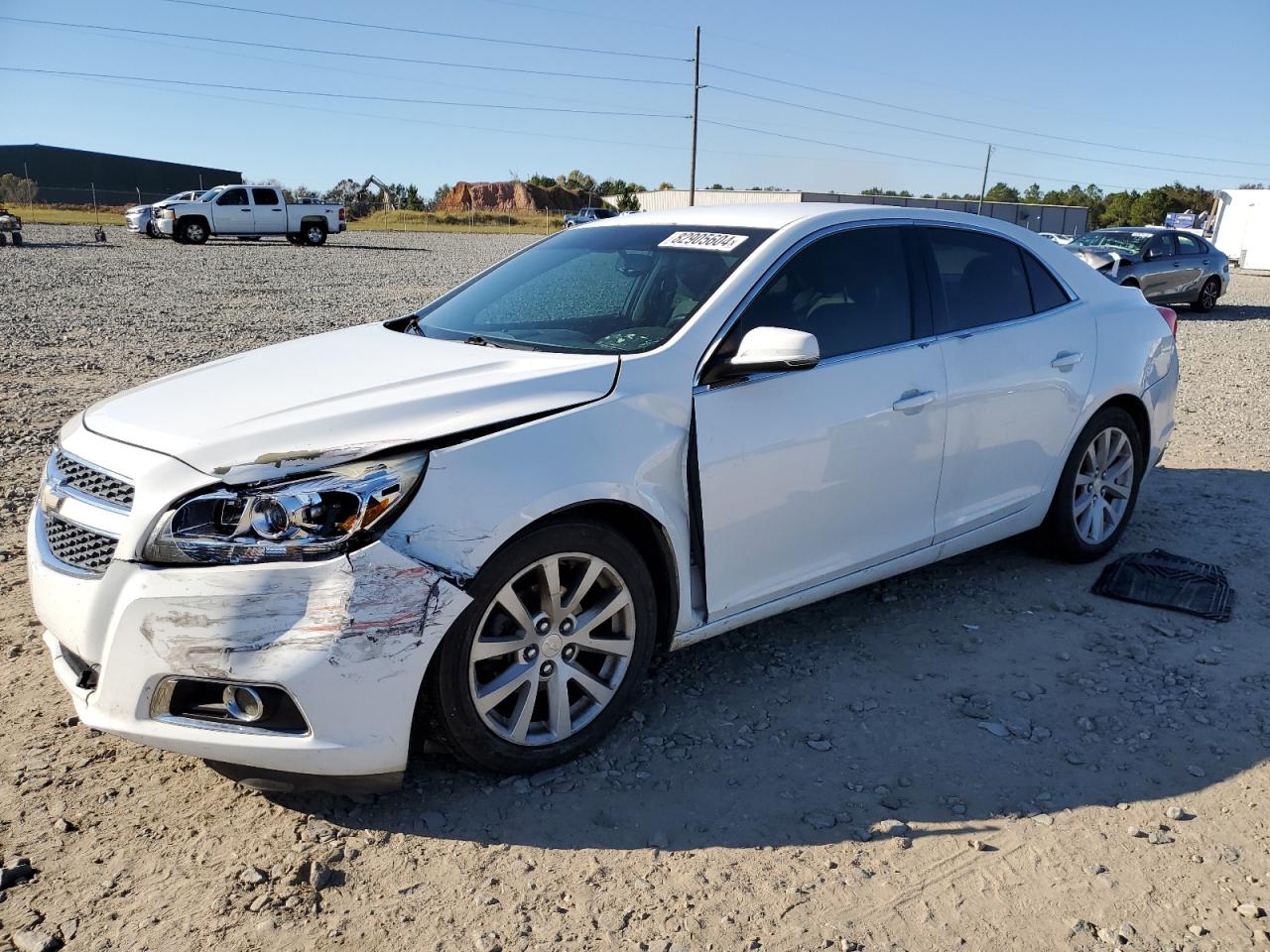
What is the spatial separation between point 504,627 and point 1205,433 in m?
7.24

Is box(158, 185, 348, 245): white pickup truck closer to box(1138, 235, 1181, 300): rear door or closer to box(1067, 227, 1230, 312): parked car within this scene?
box(1067, 227, 1230, 312): parked car

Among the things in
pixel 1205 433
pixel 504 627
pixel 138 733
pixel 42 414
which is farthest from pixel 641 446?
pixel 1205 433

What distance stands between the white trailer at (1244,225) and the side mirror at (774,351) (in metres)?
38.0

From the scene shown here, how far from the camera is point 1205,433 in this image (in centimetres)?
814

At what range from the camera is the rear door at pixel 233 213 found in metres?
33.6

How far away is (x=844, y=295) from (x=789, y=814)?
1.94 m

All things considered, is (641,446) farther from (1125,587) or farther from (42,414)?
(42,414)

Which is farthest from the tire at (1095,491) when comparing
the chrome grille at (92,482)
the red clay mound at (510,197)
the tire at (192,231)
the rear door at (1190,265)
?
the red clay mound at (510,197)

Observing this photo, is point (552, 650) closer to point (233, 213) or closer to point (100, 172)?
point (233, 213)

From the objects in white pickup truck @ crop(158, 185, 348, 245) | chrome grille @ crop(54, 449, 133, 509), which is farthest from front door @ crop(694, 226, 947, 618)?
white pickup truck @ crop(158, 185, 348, 245)

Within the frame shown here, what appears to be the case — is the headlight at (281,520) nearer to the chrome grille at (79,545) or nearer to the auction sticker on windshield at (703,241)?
the chrome grille at (79,545)

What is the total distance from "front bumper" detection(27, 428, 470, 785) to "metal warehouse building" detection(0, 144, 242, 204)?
8120 centimetres

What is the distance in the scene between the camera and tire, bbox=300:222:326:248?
35.5 metres

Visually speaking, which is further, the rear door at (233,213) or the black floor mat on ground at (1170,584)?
the rear door at (233,213)
